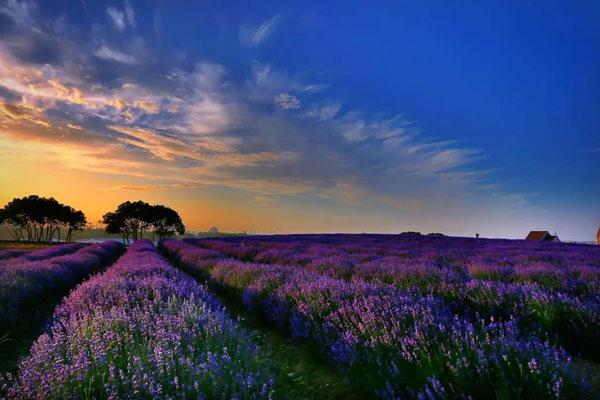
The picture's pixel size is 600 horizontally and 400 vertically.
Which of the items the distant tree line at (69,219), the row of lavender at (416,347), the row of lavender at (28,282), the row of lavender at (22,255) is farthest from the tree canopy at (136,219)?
the row of lavender at (416,347)

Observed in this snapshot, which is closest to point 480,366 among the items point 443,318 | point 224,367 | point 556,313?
point 443,318

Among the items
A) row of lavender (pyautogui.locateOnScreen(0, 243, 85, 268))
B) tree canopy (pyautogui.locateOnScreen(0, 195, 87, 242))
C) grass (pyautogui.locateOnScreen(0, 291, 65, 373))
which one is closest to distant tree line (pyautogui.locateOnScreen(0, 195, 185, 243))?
tree canopy (pyautogui.locateOnScreen(0, 195, 87, 242))

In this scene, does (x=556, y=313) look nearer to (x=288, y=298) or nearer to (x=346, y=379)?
(x=346, y=379)

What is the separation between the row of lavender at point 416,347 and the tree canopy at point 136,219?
6577cm

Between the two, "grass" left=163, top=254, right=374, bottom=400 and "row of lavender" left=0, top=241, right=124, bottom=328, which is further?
"row of lavender" left=0, top=241, right=124, bottom=328

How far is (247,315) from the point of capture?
6.62 m

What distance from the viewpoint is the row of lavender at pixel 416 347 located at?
2.31 m

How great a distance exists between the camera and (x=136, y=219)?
216ft

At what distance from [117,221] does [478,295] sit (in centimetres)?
6860

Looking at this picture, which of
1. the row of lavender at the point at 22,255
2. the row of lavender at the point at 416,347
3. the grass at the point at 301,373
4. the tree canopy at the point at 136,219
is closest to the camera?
the row of lavender at the point at 416,347

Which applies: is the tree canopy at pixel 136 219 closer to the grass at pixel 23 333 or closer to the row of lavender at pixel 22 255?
the row of lavender at pixel 22 255

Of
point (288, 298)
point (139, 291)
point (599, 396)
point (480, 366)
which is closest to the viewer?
point (599, 396)

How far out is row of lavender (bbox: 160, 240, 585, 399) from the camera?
231 centimetres

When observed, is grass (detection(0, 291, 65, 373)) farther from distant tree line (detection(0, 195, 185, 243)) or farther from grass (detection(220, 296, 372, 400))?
distant tree line (detection(0, 195, 185, 243))
